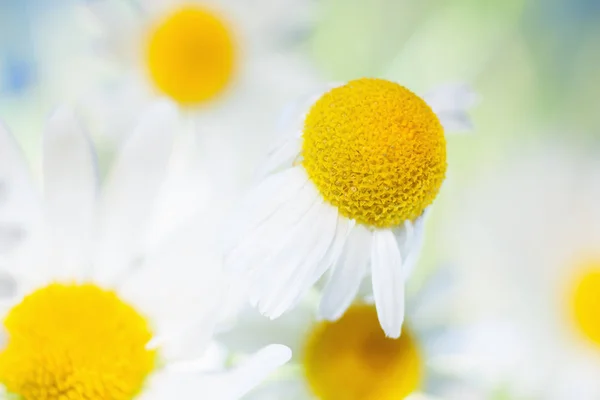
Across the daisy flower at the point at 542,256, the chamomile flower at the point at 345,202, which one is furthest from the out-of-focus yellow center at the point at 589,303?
the chamomile flower at the point at 345,202

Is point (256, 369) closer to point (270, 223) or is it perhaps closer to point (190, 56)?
point (270, 223)

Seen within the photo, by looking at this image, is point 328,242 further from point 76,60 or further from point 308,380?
point 76,60

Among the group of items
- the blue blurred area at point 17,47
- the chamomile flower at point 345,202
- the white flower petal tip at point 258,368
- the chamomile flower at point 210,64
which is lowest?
the white flower petal tip at point 258,368

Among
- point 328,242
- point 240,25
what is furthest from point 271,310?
point 240,25

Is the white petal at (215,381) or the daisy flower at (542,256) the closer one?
the white petal at (215,381)

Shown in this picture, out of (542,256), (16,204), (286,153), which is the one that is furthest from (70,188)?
(542,256)

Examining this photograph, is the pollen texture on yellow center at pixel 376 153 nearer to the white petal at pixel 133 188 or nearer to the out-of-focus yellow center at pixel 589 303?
the white petal at pixel 133 188
